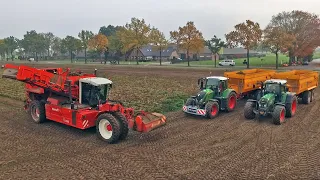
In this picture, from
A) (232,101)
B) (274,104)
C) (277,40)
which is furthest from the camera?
(277,40)

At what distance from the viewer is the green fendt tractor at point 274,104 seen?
1347 centimetres

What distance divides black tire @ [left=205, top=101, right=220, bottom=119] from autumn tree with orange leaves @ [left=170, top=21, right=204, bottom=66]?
42315mm

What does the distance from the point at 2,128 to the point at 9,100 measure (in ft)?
24.9

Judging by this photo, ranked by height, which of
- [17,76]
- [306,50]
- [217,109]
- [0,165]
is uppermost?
[306,50]

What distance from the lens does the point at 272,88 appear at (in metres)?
14.8

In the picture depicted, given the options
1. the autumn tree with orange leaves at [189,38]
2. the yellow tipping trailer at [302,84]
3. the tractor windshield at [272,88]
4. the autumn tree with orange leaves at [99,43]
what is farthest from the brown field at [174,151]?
the autumn tree with orange leaves at [99,43]

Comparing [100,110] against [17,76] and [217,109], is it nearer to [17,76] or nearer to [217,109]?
[17,76]

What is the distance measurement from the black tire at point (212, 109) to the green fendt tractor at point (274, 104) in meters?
1.52

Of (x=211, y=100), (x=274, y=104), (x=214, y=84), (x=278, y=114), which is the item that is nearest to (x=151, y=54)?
(x=214, y=84)

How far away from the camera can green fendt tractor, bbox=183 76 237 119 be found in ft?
47.9

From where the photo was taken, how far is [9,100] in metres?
19.7

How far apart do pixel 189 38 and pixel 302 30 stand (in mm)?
22545

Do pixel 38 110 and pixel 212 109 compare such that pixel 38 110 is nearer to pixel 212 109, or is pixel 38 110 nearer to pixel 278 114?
pixel 212 109

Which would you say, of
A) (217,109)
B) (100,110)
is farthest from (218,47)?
(100,110)
